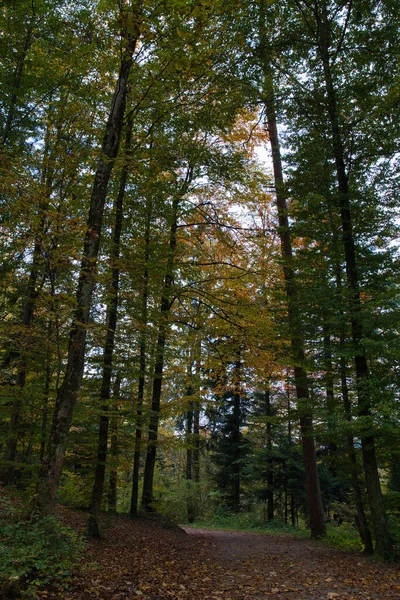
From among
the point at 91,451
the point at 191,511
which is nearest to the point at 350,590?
the point at 91,451

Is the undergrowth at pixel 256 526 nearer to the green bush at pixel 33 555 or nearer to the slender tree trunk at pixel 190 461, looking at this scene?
the slender tree trunk at pixel 190 461

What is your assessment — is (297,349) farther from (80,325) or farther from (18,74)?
(18,74)

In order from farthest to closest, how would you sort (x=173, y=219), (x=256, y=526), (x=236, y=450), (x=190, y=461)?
(x=190, y=461) → (x=236, y=450) → (x=256, y=526) → (x=173, y=219)

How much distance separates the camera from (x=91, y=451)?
885cm

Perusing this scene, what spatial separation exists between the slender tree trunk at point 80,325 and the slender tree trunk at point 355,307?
4.82m

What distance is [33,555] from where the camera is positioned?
13.6 ft

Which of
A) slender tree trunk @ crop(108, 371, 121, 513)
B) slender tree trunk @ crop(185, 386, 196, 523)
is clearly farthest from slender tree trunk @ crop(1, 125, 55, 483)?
slender tree trunk @ crop(185, 386, 196, 523)

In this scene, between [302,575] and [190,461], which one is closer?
[302,575]

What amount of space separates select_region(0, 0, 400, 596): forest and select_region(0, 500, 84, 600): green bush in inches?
4.2

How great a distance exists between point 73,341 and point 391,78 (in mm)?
8597

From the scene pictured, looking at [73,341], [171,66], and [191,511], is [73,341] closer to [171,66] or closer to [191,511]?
[171,66]

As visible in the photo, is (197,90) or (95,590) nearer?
(95,590)

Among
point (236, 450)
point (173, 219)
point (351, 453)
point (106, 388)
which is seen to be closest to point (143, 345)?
point (106, 388)

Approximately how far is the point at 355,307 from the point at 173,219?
599cm
